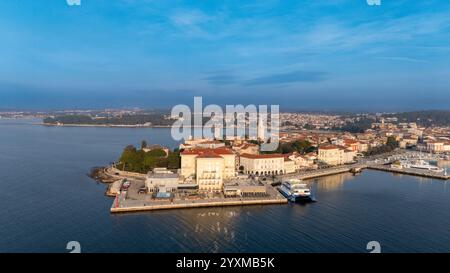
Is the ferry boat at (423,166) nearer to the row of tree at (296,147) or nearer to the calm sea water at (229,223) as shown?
the calm sea water at (229,223)

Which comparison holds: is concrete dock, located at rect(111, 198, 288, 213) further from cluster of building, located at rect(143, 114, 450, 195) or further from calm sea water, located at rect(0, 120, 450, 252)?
cluster of building, located at rect(143, 114, 450, 195)

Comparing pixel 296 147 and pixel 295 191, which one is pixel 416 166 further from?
pixel 295 191

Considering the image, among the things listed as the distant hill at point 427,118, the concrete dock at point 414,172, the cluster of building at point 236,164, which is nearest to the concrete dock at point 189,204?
the cluster of building at point 236,164

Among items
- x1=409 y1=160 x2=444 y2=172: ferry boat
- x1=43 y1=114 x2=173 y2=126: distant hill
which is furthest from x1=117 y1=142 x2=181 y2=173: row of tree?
x1=43 y1=114 x2=173 y2=126: distant hill

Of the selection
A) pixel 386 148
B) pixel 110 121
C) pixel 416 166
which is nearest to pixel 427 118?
pixel 386 148
